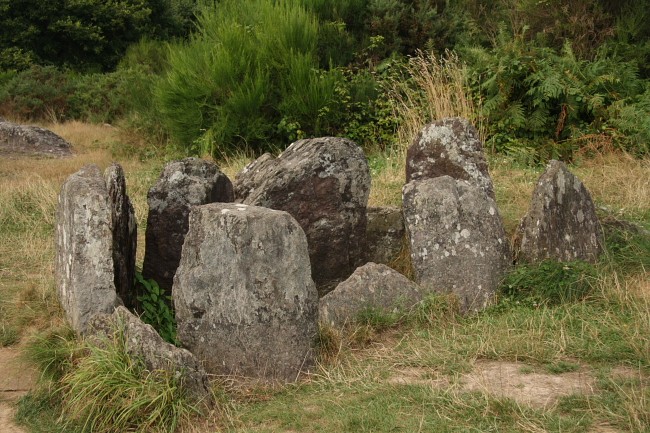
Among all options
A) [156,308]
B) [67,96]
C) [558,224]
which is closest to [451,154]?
[558,224]

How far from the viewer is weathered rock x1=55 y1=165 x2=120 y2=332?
5355mm

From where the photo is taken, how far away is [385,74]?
12.7 meters

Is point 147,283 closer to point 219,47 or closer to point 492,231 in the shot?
point 492,231

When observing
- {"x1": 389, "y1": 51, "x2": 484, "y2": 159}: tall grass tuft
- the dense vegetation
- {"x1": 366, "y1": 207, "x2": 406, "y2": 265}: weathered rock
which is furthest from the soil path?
the dense vegetation

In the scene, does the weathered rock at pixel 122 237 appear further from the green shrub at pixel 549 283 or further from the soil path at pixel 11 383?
the green shrub at pixel 549 283

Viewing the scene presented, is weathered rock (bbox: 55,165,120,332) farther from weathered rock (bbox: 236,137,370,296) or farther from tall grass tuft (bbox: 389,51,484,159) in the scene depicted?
tall grass tuft (bbox: 389,51,484,159)

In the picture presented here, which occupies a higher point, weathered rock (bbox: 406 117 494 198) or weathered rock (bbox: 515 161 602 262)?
weathered rock (bbox: 406 117 494 198)

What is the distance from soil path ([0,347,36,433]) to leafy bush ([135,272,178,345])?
869mm

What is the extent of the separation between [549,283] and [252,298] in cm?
234

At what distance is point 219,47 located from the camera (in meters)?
12.4

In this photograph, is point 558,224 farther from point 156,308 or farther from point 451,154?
point 156,308

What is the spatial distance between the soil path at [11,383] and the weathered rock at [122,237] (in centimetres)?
78

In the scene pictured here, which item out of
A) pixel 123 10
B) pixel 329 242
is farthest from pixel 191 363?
pixel 123 10

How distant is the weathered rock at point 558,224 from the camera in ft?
21.4
